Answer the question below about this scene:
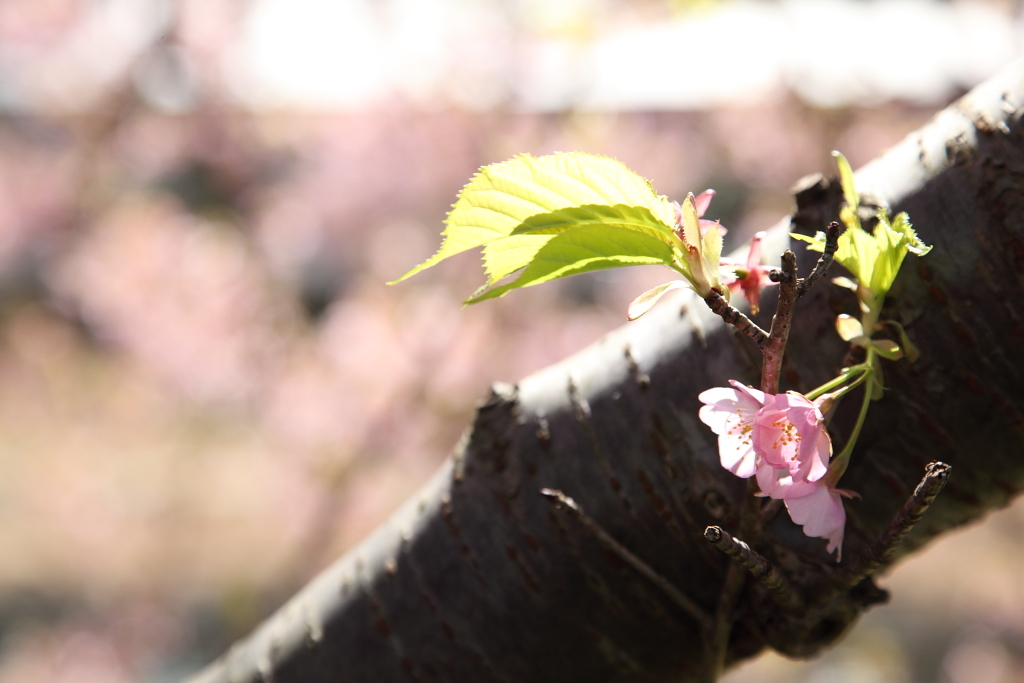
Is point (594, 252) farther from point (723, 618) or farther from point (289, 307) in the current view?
point (289, 307)

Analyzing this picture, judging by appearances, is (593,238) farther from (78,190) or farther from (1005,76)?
(78,190)

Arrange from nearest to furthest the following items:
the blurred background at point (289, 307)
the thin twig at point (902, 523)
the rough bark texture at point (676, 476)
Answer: the thin twig at point (902, 523) → the rough bark texture at point (676, 476) → the blurred background at point (289, 307)

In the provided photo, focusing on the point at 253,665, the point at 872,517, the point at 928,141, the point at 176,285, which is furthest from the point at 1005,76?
the point at 176,285

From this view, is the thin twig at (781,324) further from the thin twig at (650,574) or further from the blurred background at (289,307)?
the blurred background at (289,307)

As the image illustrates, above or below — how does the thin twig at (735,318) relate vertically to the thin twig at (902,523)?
above

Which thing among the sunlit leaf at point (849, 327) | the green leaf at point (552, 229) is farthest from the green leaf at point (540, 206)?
the sunlit leaf at point (849, 327)

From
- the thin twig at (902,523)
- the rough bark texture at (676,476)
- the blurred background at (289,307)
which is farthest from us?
the blurred background at (289,307)

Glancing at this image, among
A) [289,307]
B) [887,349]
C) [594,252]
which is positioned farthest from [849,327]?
[289,307]
